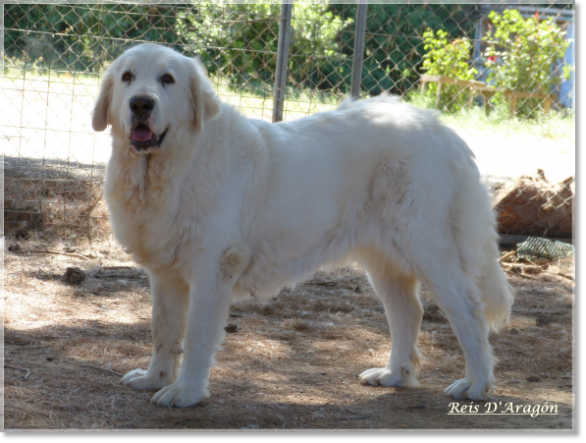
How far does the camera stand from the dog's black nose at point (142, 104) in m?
2.76

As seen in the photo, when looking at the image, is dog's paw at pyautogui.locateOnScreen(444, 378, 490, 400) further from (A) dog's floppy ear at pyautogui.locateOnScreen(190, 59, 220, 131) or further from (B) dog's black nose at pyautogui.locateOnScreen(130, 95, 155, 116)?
(B) dog's black nose at pyautogui.locateOnScreen(130, 95, 155, 116)

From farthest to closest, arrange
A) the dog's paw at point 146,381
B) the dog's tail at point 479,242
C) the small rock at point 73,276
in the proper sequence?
the small rock at point 73,276 < the dog's tail at point 479,242 < the dog's paw at point 146,381

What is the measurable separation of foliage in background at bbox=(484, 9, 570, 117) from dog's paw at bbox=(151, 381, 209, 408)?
8402 millimetres

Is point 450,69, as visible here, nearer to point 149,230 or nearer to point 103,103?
point 103,103

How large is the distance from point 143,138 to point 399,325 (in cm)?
186

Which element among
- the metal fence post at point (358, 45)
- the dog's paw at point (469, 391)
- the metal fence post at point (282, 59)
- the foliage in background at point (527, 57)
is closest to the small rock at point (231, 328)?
the dog's paw at point (469, 391)

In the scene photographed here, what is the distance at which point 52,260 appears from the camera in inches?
215

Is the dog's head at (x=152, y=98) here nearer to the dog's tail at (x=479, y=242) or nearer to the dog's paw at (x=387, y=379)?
the dog's tail at (x=479, y=242)

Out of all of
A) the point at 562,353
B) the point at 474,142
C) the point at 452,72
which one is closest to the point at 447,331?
the point at 562,353

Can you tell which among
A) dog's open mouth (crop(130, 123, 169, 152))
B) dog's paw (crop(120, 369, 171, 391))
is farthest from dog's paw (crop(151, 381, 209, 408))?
dog's open mouth (crop(130, 123, 169, 152))

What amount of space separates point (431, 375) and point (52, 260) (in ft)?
11.8

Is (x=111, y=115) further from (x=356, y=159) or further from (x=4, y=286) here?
(x=4, y=286)

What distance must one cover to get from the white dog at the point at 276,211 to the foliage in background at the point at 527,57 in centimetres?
715

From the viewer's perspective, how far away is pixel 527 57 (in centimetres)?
1020
